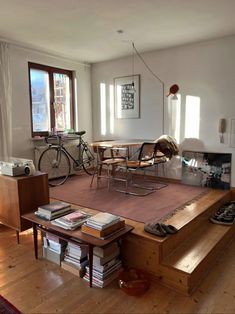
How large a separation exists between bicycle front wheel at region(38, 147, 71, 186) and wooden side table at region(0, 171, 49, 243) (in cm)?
155

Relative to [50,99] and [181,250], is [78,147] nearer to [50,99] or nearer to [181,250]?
[50,99]

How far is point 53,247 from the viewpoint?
244 centimetres

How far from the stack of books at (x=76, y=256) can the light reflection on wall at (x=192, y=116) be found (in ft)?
9.34

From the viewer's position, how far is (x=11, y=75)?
4066mm

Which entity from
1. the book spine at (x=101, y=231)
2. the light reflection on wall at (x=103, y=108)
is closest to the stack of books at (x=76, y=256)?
the book spine at (x=101, y=231)

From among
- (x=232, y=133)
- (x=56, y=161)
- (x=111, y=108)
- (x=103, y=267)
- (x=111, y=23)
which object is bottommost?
(x=103, y=267)

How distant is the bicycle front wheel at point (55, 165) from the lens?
4453mm

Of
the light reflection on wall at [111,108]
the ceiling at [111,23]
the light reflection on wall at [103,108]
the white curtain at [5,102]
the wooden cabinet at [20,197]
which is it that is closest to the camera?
the wooden cabinet at [20,197]

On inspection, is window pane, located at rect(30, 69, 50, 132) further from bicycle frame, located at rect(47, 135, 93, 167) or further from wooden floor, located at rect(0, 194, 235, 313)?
wooden floor, located at rect(0, 194, 235, 313)

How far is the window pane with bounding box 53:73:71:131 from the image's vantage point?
4.99 meters

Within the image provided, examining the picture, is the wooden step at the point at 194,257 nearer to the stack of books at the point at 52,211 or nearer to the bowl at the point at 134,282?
the bowl at the point at 134,282

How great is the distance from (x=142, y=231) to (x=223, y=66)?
2903mm

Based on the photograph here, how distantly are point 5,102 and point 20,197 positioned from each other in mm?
1933

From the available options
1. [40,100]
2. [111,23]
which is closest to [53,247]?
[111,23]
